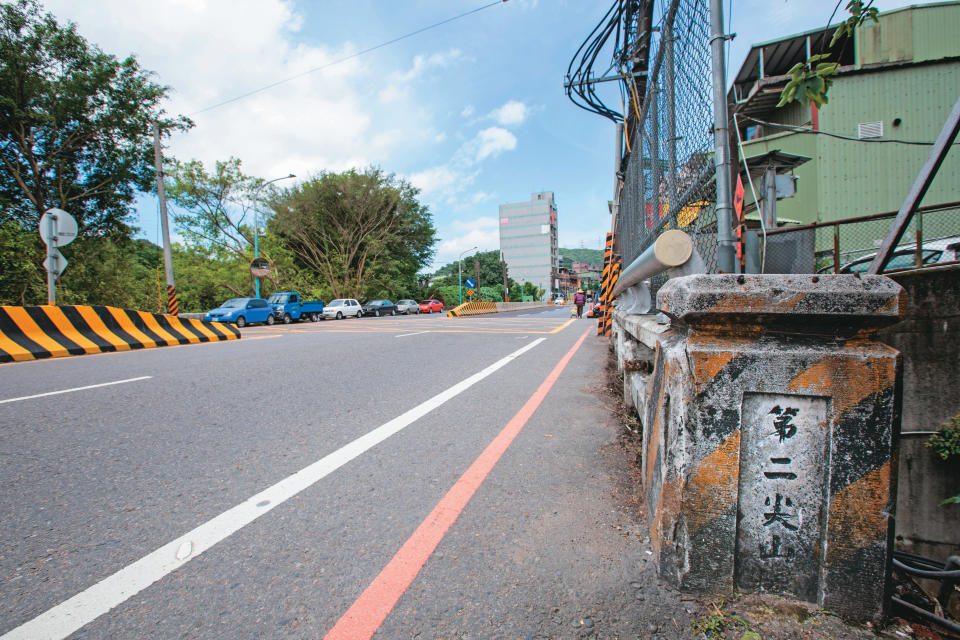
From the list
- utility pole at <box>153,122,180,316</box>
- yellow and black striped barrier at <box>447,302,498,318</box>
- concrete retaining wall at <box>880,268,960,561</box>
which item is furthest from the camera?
yellow and black striped barrier at <box>447,302,498,318</box>

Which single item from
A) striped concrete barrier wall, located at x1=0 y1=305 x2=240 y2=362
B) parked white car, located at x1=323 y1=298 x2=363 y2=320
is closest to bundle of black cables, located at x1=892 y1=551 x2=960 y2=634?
striped concrete barrier wall, located at x1=0 y1=305 x2=240 y2=362

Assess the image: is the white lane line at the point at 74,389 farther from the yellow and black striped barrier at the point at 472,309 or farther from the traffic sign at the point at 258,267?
the yellow and black striped barrier at the point at 472,309

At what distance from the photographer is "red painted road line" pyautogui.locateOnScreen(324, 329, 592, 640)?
1514 mm

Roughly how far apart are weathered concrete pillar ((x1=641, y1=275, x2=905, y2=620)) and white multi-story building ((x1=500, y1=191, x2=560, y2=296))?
117152 millimetres

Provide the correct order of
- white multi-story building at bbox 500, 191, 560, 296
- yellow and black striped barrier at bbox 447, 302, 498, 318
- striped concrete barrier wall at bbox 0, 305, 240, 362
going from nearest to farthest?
striped concrete barrier wall at bbox 0, 305, 240, 362, yellow and black striped barrier at bbox 447, 302, 498, 318, white multi-story building at bbox 500, 191, 560, 296

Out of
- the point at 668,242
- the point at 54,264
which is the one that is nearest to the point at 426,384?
the point at 668,242

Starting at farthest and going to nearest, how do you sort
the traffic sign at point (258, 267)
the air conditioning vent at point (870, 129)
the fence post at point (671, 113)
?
the traffic sign at point (258, 267), the air conditioning vent at point (870, 129), the fence post at point (671, 113)

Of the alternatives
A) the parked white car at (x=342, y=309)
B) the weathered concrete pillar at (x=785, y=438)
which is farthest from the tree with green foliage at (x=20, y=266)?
the weathered concrete pillar at (x=785, y=438)

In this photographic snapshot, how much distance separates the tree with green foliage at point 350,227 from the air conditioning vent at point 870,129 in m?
31.3

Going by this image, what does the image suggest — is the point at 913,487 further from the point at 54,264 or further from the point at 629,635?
the point at 54,264

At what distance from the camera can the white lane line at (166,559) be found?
1496 mm

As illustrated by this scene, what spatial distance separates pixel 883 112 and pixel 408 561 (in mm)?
19929

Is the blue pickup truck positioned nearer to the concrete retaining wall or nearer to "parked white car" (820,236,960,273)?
"parked white car" (820,236,960,273)

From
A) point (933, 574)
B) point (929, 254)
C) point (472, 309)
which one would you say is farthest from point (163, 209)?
point (929, 254)
